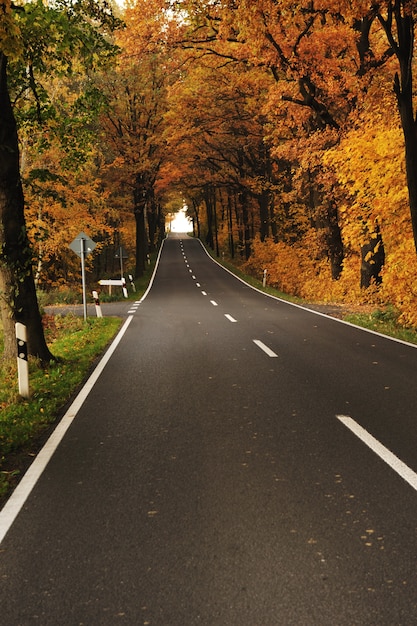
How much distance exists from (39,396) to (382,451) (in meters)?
4.86

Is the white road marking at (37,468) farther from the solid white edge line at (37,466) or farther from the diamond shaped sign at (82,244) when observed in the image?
the diamond shaped sign at (82,244)

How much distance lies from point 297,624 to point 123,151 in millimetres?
34659

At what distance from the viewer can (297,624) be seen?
9.04ft

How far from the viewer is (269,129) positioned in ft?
90.6

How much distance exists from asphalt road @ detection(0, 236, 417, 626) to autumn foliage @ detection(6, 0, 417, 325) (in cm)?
514

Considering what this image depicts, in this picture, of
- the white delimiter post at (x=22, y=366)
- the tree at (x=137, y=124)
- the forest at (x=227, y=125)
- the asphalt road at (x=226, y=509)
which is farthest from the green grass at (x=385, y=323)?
the tree at (x=137, y=124)

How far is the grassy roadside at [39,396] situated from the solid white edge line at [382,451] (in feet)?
10.9

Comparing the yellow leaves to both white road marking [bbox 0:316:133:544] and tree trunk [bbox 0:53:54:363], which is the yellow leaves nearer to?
tree trunk [bbox 0:53:54:363]

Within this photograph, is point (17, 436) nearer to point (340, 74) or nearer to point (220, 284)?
point (340, 74)

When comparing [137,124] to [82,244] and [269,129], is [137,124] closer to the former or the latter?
[269,129]

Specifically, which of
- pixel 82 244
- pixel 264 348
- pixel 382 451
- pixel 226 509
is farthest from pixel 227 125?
pixel 226 509

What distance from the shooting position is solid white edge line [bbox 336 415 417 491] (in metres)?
4.56

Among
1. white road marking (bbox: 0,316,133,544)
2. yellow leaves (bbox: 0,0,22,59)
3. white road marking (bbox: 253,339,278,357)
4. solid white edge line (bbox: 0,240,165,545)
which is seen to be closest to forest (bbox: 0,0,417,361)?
yellow leaves (bbox: 0,0,22,59)

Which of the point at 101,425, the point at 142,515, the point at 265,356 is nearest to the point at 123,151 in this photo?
the point at 265,356
